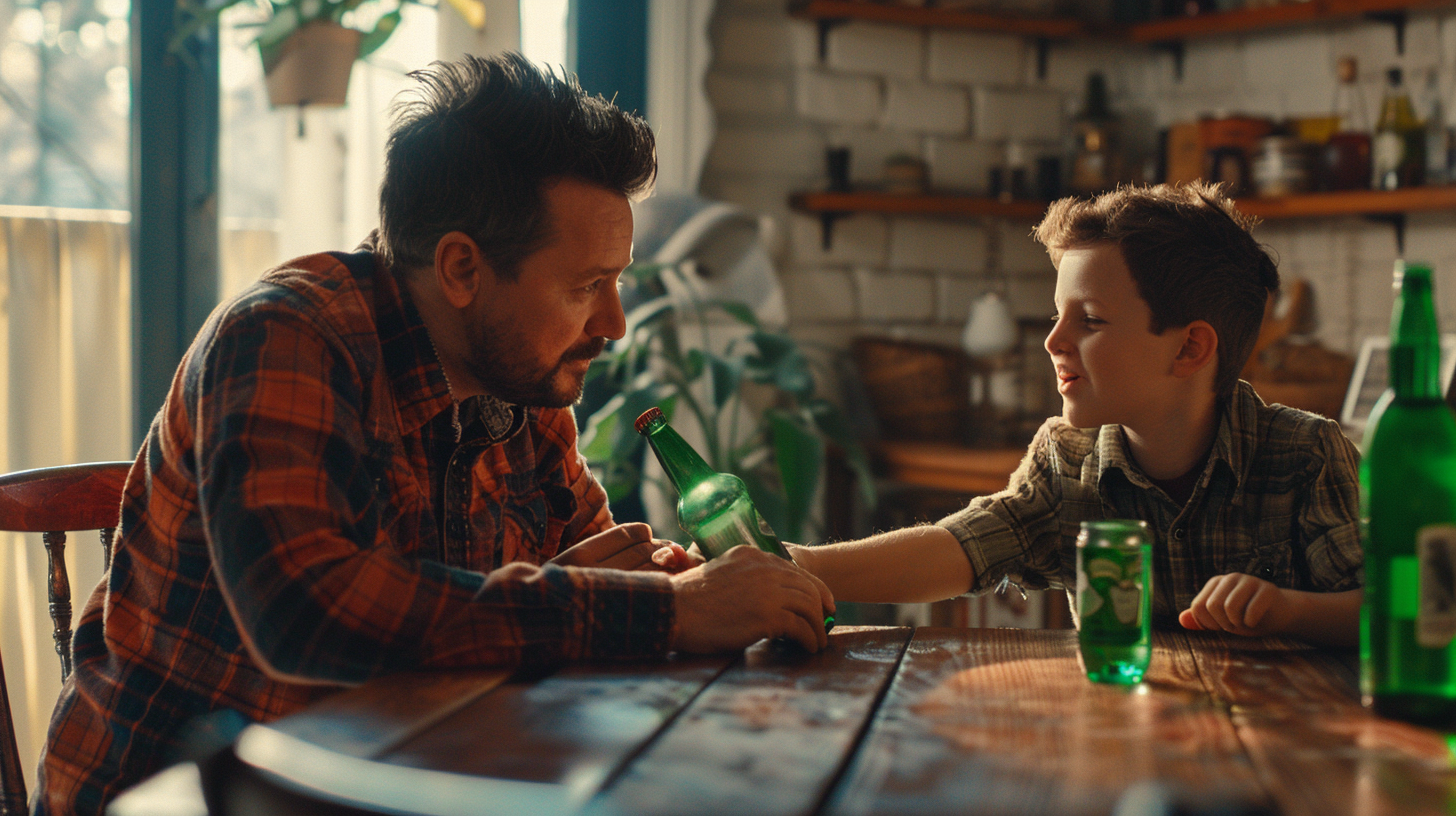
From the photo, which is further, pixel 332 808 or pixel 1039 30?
pixel 1039 30

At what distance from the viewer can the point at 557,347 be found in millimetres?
1247

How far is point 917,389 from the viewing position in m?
2.99

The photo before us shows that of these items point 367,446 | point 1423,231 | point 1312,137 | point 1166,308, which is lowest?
point 367,446

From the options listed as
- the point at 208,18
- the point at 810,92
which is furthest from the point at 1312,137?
the point at 208,18

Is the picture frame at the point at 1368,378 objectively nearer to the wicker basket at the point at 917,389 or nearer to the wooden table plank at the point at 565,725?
the wicker basket at the point at 917,389

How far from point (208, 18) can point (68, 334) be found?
0.60 meters

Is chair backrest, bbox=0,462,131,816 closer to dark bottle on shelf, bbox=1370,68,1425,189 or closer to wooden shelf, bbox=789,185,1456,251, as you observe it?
wooden shelf, bbox=789,185,1456,251

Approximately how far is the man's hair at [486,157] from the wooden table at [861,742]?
1.50 feet

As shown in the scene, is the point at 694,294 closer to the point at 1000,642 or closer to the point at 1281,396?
the point at 1281,396

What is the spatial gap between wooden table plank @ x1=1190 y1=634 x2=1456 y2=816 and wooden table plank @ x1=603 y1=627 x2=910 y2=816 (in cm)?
24

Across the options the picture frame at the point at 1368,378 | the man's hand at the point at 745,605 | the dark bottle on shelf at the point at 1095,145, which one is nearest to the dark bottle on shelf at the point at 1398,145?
the picture frame at the point at 1368,378

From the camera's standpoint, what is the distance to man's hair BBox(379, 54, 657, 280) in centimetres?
120

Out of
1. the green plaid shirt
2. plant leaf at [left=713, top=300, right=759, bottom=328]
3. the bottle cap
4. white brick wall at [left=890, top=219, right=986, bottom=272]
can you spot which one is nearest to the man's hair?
the bottle cap

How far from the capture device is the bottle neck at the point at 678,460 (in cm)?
117
